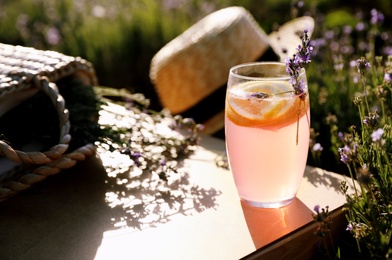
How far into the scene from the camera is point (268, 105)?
1206 mm

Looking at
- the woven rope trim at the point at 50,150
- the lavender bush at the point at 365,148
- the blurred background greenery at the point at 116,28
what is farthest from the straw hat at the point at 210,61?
the woven rope trim at the point at 50,150

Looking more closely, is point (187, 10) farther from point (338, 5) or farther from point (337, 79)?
point (337, 79)

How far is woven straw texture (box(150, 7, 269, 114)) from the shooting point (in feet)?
7.30

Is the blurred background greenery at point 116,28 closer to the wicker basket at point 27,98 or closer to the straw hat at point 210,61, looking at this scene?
the straw hat at point 210,61

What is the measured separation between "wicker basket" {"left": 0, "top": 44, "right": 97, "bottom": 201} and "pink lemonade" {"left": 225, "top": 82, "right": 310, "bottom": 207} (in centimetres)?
43

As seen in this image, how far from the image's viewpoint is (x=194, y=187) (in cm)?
154

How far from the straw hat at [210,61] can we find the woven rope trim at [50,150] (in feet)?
2.77

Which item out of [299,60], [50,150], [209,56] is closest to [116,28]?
[209,56]

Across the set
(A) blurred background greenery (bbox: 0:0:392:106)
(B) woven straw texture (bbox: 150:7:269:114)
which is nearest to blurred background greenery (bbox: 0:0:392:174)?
(A) blurred background greenery (bbox: 0:0:392:106)

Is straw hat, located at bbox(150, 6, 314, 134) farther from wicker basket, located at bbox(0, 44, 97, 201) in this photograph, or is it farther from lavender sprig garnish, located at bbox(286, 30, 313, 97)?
lavender sprig garnish, located at bbox(286, 30, 313, 97)

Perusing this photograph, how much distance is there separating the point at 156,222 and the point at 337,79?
1.08 m

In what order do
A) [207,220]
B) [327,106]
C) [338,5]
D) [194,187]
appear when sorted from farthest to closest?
[338,5] < [327,106] < [194,187] < [207,220]

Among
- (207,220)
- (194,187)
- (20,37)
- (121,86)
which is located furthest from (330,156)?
(20,37)

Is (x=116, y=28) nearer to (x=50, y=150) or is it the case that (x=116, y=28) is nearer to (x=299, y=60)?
(x=50, y=150)
